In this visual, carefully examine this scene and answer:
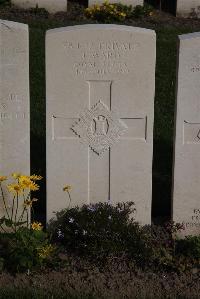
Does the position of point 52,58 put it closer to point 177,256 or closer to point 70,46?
point 70,46

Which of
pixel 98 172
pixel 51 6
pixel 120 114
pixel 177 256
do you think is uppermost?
pixel 51 6

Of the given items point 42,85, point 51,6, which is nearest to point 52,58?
point 42,85

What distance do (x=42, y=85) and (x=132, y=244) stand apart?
15.1 feet

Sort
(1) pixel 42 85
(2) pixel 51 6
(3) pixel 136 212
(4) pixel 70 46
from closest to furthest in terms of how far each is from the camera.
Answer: (4) pixel 70 46
(3) pixel 136 212
(1) pixel 42 85
(2) pixel 51 6

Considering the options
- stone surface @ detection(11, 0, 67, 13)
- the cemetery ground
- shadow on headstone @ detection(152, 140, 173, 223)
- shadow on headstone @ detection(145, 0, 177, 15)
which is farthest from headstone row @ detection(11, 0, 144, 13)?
the cemetery ground

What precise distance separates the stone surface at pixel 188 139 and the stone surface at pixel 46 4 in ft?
29.7

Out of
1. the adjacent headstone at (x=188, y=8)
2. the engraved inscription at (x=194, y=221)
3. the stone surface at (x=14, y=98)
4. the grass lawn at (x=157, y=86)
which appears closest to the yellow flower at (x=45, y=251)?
the stone surface at (x=14, y=98)

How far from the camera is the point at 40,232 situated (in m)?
5.19

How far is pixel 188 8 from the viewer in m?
14.2

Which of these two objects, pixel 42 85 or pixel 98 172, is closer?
pixel 98 172

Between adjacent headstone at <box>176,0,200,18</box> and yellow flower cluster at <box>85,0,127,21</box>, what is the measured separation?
1395 millimetres

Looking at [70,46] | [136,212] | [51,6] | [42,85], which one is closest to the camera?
[70,46]

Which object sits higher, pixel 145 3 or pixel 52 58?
pixel 145 3

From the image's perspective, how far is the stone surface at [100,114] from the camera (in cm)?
515
